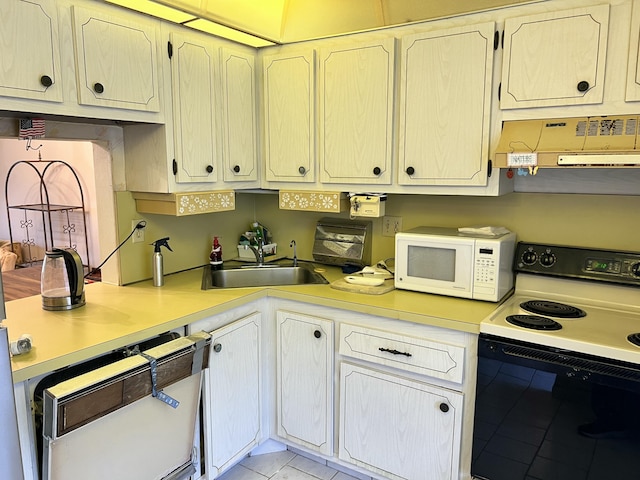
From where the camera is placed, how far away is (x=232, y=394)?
7.22ft

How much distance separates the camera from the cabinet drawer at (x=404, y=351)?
6.07ft

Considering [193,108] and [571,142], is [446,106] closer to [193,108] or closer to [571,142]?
[571,142]

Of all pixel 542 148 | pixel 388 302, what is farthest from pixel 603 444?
pixel 542 148

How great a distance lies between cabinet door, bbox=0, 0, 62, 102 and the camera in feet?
5.11

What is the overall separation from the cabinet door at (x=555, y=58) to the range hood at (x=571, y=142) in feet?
0.28

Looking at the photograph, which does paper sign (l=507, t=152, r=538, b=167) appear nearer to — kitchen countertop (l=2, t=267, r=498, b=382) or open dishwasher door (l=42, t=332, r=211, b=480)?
kitchen countertop (l=2, t=267, r=498, b=382)

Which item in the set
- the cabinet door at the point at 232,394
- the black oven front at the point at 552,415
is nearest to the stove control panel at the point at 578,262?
the black oven front at the point at 552,415

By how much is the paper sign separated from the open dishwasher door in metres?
1.37

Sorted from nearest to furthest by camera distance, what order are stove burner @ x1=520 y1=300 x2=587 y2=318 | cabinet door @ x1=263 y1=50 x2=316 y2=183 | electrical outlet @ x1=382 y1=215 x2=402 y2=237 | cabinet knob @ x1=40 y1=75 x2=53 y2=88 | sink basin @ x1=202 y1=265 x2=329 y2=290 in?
cabinet knob @ x1=40 y1=75 x2=53 y2=88
stove burner @ x1=520 y1=300 x2=587 y2=318
cabinet door @ x1=263 y1=50 x2=316 y2=183
electrical outlet @ x1=382 y1=215 x2=402 y2=237
sink basin @ x1=202 y1=265 x2=329 y2=290

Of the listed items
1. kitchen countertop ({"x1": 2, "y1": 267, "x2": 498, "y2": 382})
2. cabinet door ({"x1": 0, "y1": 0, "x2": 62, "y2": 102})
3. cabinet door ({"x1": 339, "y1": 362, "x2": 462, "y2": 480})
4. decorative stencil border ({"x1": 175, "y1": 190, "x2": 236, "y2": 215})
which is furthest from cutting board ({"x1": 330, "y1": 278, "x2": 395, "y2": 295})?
cabinet door ({"x1": 0, "y1": 0, "x2": 62, "y2": 102})

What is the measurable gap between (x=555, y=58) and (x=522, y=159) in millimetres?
410

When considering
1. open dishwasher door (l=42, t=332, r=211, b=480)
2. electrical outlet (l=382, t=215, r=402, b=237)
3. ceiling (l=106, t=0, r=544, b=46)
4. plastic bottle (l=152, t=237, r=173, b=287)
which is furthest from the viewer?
electrical outlet (l=382, t=215, r=402, b=237)

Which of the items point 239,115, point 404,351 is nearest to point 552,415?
point 404,351

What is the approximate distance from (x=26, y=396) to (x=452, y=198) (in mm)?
2009
